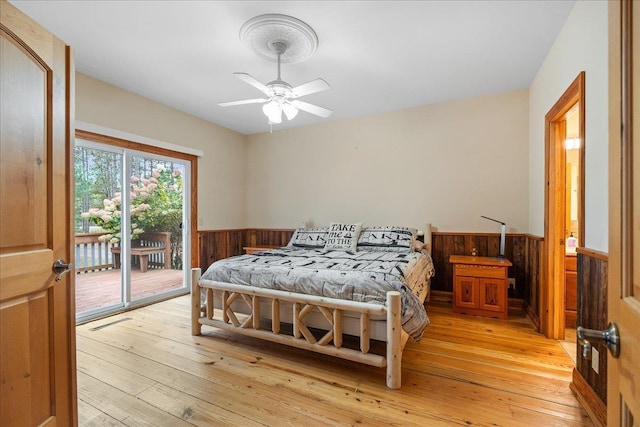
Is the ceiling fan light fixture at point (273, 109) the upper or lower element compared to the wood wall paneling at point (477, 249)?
upper

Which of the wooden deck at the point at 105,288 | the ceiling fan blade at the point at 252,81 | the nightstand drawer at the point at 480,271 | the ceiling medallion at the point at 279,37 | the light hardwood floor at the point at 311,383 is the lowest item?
the light hardwood floor at the point at 311,383

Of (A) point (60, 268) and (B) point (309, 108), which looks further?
(B) point (309, 108)

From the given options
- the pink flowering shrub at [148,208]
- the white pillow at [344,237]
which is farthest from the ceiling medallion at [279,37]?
the pink flowering shrub at [148,208]

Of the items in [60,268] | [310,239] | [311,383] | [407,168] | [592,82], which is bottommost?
[311,383]

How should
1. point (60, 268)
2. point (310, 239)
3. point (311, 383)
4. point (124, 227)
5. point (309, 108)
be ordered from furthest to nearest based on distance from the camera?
point (310, 239) → point (124, 227) → point (309, 108) → point (311, 383) → point (60, 268)

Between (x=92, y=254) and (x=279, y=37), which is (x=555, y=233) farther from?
(x=92, y=254)

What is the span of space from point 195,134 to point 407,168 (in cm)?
305

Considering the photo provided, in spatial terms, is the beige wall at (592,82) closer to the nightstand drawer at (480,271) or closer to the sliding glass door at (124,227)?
the nightstand drawer at (480,271)

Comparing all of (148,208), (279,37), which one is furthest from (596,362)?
(148,208)

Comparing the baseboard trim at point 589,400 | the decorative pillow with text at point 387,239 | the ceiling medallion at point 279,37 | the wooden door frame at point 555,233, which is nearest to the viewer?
the baseboard trim at point 589,400

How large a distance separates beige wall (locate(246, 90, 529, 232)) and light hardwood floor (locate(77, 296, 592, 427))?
61.3 inches

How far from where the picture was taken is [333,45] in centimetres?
238

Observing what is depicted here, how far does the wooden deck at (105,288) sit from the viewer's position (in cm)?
316

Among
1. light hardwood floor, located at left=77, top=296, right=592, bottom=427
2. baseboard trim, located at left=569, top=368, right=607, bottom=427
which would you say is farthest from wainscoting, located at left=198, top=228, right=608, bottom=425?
light hardwood floor, located at left=77, top=296, right=592, bottom=427
